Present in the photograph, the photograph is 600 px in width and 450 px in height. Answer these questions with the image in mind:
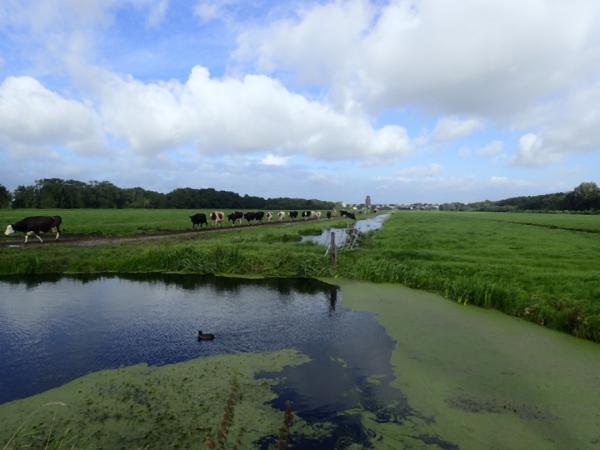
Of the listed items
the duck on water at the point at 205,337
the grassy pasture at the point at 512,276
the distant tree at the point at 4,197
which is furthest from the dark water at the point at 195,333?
the distant tree at the point at 4,197

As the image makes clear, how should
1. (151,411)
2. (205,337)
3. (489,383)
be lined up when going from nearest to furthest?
(151,411), (489,383), (205,337)

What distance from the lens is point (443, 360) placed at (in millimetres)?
8188

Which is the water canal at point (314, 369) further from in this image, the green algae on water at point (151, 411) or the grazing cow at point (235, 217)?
the grazing cow at point (235, 217)

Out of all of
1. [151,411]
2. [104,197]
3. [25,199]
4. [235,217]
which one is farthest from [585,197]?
[25,199]

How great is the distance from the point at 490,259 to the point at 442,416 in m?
15.5

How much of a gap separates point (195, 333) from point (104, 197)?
338 ft

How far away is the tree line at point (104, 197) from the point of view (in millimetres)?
86938

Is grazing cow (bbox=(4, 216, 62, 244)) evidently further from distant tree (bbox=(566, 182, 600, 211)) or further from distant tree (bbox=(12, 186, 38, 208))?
distant tree (bbox=(566, 182, 600, 211))

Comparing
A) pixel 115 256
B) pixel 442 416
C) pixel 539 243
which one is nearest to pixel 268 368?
pixel 442 416

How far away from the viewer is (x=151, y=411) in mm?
5965

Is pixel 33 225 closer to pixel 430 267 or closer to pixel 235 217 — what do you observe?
pixel 235 217

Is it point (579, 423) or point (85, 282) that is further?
point (85, 282)

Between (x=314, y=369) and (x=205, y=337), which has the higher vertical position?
(x=205, y=337)

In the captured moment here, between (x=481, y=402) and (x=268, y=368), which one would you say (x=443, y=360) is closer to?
(x=481, y=402)
